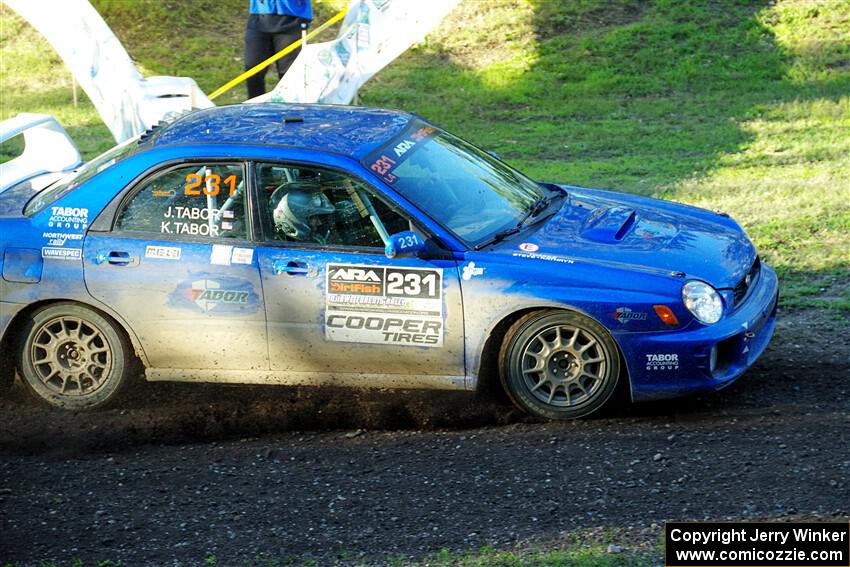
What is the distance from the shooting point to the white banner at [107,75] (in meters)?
12.1

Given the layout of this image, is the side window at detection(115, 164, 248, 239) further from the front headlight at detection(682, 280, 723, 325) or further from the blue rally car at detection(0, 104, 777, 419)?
the front headlight at detection(682, 280, 723, 325)

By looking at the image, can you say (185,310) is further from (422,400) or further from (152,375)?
(422,400)

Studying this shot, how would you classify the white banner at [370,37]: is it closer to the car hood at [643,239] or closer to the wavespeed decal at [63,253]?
the car hood at [643,239]

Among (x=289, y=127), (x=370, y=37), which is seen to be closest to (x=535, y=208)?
(x=289, y=127)

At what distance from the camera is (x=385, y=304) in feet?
20.1

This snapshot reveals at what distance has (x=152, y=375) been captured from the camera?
6.53 metres

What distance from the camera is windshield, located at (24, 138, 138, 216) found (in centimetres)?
663

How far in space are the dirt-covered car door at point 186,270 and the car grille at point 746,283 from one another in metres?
2.49

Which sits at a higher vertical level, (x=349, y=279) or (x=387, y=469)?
(x=349, y=279)

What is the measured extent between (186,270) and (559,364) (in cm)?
202

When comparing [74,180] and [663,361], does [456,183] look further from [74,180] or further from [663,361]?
[74,180]

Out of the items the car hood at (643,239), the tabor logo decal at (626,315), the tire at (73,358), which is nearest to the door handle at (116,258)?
the tire at (73,358)

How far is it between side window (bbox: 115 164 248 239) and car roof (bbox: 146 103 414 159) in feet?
0.65

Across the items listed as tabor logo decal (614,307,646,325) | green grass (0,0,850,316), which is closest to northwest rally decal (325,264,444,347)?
tabor logo decal (614,307,646,325)
